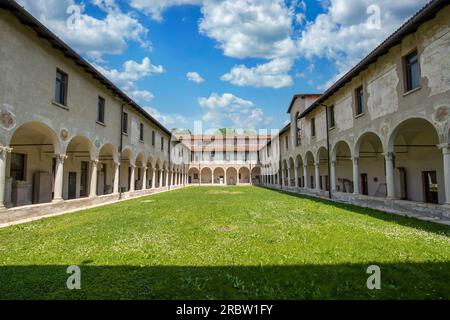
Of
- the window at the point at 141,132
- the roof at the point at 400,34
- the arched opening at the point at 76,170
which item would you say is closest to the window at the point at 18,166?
the arched opening at the point at 76,170

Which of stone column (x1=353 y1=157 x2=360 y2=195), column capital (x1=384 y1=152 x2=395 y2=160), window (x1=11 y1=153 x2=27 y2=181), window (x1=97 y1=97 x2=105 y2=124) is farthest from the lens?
window (x1=97 y1=97 x2=105 y2=124)

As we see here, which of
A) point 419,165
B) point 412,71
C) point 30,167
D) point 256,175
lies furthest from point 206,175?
point 412,71

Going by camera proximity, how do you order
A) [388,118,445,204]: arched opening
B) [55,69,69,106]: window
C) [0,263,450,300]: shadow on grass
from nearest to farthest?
[0,263,450,300]: shadow on grass
[55,69,69,106]: window
[388,118,445,204]: arched opening

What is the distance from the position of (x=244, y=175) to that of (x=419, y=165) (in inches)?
1608

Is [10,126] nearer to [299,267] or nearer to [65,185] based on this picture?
[65,185]

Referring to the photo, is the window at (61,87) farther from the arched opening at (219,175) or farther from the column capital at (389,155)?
the arched opening at (219,175)

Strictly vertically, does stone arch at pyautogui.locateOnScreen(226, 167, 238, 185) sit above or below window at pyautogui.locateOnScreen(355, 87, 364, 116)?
below

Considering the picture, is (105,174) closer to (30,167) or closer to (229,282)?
(30,167)

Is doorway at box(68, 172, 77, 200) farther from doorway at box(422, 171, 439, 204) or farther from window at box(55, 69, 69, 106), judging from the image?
doorway at box(422, 171, 439, 204)

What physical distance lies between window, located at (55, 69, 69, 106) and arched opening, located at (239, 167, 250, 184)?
43.4 m

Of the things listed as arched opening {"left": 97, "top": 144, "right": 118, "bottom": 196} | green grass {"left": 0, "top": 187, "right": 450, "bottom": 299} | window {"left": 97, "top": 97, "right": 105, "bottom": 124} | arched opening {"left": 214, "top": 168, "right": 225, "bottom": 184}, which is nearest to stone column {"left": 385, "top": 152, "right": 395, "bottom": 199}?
green grass {"left": 0, "top": 187, "right": 450, "bottom": 299}

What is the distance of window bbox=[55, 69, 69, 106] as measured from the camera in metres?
11.9
